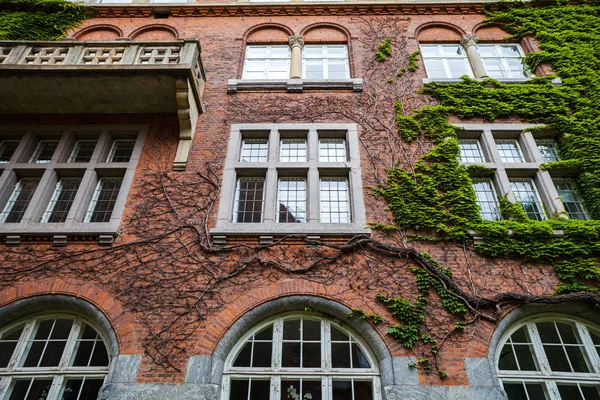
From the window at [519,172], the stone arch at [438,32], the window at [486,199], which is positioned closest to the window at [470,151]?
the window at [519,172]

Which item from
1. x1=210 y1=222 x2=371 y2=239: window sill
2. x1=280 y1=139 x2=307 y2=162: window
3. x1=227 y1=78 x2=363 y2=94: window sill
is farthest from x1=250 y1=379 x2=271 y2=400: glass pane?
x1=227 y1=78 x2=363 y2=94: window sill

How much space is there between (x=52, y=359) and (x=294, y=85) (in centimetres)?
804

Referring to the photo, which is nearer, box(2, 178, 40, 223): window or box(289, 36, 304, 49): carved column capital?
box(2, 178, 40, 223): window

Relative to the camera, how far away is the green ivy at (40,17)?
11.5m

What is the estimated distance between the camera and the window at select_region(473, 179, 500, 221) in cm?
805

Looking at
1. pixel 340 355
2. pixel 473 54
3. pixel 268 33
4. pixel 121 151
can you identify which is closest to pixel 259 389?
pixel 340 355

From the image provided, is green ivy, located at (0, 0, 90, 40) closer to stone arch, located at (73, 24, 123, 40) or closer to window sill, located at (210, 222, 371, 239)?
stone arch, located at (73, 24, 123, 40)

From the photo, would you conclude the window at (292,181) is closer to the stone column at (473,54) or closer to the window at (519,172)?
the window at (519,172)

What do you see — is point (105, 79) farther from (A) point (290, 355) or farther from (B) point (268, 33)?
(A) point (290, 355)

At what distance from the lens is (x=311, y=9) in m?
12.2

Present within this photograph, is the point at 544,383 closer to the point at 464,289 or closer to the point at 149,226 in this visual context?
the point at 464,289

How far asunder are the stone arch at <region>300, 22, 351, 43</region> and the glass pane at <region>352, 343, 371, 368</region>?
9.08 meters

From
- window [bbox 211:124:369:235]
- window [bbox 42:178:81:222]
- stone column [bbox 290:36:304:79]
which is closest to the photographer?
window [bbox 211:124:369:235]

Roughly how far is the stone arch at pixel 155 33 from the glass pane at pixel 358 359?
1067 cm
